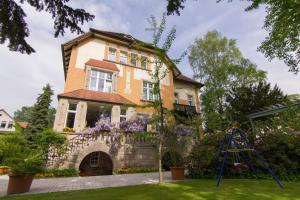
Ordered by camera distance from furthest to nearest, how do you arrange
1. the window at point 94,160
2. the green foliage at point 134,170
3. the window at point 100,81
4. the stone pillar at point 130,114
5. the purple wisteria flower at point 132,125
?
the window at point 100,81 → the stone pillar at point 130,114 → the window at point 94,160 → the purple wisteria flower at point 132,125 → the green foliage at point 134,170

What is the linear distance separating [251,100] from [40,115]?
847 inches

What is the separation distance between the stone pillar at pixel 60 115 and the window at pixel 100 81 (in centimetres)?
283

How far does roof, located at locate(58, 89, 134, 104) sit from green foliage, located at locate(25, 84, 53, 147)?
5.53 m

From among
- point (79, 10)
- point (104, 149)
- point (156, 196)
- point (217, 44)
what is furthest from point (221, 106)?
point (79, 10)

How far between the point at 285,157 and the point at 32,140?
61.8 feet

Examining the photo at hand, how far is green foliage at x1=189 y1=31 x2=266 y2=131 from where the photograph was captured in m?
22.8

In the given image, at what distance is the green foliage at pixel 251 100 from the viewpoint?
17.9 m

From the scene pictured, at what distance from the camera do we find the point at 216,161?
358 inches

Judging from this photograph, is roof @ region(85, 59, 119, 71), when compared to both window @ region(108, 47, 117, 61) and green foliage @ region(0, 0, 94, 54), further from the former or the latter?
green foliage @ region(0, 0, 94, 54)

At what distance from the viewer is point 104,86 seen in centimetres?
1561

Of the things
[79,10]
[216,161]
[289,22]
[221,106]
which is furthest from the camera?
[221,106]

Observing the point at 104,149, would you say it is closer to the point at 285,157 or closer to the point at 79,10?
the point at 79,10

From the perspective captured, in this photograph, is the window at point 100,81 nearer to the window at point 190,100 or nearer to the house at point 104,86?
the house at point 104,86

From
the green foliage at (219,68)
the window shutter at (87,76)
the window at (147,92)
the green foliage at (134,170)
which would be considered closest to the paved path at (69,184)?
the green foliage at (134,170)
